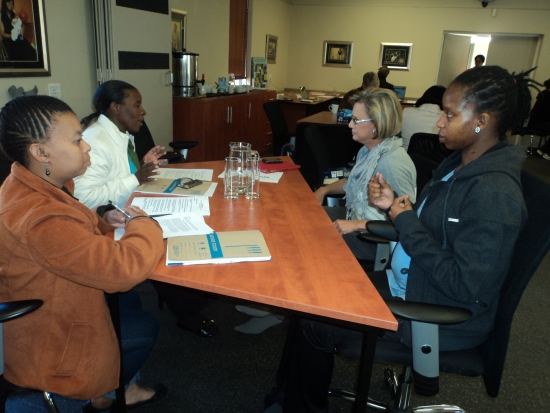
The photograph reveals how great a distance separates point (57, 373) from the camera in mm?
1124

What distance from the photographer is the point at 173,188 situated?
191 cm

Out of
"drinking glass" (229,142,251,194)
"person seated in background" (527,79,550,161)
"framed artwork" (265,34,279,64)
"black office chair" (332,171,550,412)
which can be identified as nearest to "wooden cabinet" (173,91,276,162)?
"framed artwork" (265,34,279,64)

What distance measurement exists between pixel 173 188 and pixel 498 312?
137 centimetres

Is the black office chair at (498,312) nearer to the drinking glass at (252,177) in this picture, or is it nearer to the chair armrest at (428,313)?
the chair armrest at (428,313)

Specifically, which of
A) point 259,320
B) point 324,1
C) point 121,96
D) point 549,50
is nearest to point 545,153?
point 549,50

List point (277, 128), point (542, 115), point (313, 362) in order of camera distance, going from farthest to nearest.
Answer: point (542, 115) → point (277, 128) → point (313, 362)

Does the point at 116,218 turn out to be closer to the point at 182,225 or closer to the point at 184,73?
the point at 182,225

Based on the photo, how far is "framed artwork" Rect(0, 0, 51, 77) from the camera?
2.50 metres

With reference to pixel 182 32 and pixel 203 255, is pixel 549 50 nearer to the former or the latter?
pixel 182 32

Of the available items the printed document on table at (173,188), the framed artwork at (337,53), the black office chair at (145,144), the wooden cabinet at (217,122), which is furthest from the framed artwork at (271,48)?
the printed document on table at (173,188)

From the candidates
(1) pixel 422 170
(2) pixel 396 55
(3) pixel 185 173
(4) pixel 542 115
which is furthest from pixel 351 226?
(2) pixel 396 55

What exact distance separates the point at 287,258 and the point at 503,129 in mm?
778

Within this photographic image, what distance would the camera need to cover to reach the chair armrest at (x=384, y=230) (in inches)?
63.6

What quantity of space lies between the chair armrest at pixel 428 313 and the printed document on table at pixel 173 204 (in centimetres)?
82
